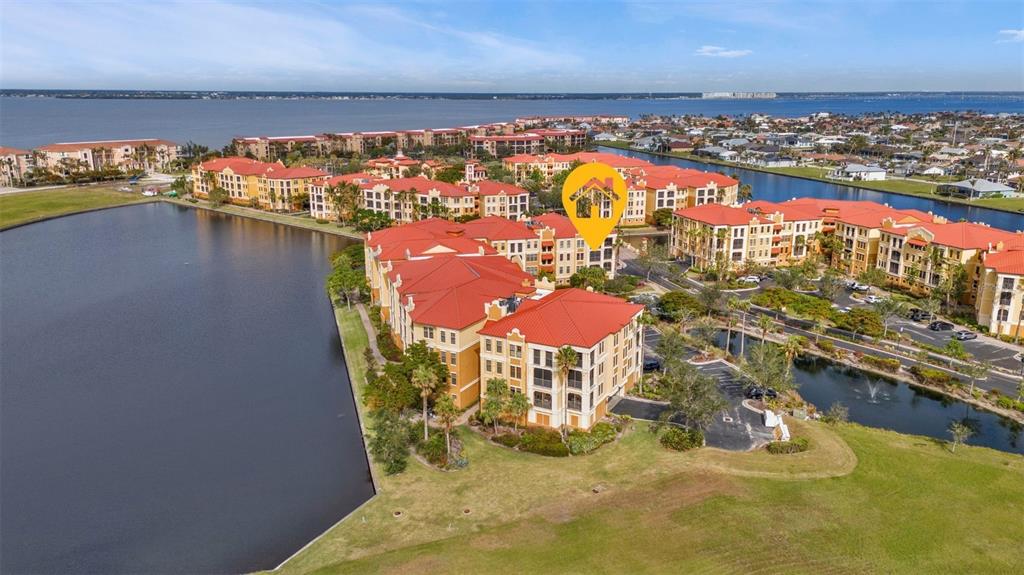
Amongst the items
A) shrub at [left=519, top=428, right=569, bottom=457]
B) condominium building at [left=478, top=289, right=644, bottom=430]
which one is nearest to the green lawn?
condominium building at [left=478, top=289, right=644, bottom=430]

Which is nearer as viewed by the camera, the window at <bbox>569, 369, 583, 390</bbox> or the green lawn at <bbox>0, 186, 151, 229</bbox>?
the window at <bbox>569, 369, 583, 390</bbox>

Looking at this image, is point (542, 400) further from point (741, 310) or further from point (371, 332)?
point (741, 310)

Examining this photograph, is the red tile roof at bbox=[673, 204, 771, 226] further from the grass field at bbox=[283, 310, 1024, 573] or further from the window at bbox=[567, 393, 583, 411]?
the window at bbox=[567, 393, 583, 411]

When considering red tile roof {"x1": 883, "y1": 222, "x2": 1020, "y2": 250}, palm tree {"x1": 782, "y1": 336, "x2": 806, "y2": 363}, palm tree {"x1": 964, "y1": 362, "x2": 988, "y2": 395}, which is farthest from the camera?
red tile roof {"x1": 883, "y1": 222, "x2": 1020, "y2": 250}

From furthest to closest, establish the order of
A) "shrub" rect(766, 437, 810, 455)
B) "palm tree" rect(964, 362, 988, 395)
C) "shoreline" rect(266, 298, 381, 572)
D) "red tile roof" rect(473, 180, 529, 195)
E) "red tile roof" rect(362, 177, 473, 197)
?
"red tile roof" rect(473, 180, 529, 195)
"red tile roof" rect(362, 177, 473, 197)
"palm tree" rect(964, 362, 988, 395)
"shrub" rect(766, 437, 810, 455)
"shoreline" rect(266, 298, 381, 572)

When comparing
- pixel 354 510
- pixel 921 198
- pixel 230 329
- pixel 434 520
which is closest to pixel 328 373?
pixel 230 329

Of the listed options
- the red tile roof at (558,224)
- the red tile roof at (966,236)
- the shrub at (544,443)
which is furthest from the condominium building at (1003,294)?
the shrub at (544,443)

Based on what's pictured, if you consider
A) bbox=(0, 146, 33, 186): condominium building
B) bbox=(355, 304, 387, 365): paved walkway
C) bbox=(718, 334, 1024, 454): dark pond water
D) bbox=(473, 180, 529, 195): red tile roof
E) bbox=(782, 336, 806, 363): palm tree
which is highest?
bbox=(0, 146, 33, 186): condominium building
